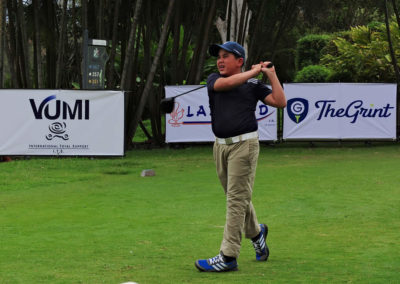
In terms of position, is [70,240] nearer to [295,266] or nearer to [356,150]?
[295,266]

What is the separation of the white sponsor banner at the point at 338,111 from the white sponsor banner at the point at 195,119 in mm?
597

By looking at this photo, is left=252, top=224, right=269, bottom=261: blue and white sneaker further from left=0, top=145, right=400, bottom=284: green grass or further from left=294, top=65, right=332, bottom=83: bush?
left=294, top=65, right=332, bottom=83: bush

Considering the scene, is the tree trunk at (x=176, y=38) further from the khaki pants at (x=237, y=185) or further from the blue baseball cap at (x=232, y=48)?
the khaki pants at (x=237, y=185)

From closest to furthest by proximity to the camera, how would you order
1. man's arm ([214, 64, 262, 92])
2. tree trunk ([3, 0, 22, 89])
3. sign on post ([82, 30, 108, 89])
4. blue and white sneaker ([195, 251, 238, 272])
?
1. man's arm ([214, 64, 262, 92])
2. blue and white sneaker ([195, 251, 238, 272])
3. sign on post ([82, 30, 108, 89])
4. tree trunk ([3, 0, 22, 89])

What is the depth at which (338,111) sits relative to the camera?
22469 mm

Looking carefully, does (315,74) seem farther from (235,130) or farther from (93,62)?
(235,130)

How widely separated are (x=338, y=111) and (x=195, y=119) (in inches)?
157

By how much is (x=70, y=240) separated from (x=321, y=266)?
286cm

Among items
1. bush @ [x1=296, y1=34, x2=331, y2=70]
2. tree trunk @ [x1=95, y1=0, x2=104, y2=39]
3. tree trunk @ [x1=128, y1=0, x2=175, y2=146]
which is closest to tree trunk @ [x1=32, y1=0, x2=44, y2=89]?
tree trunk @ [x1=95, y1=0, x2=104, y2=39]

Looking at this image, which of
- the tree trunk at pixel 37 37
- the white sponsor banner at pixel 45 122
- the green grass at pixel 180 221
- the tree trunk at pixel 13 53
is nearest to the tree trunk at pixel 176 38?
the tree trunk at pixel 37 37

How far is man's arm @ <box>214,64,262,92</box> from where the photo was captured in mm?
6684

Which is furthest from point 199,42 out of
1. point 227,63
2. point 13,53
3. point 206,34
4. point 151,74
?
point 227,63

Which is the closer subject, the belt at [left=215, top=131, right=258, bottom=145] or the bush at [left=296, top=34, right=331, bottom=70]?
the belt at [left=215, top=131, right=258, bottom=145]

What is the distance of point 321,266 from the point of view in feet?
23.0
